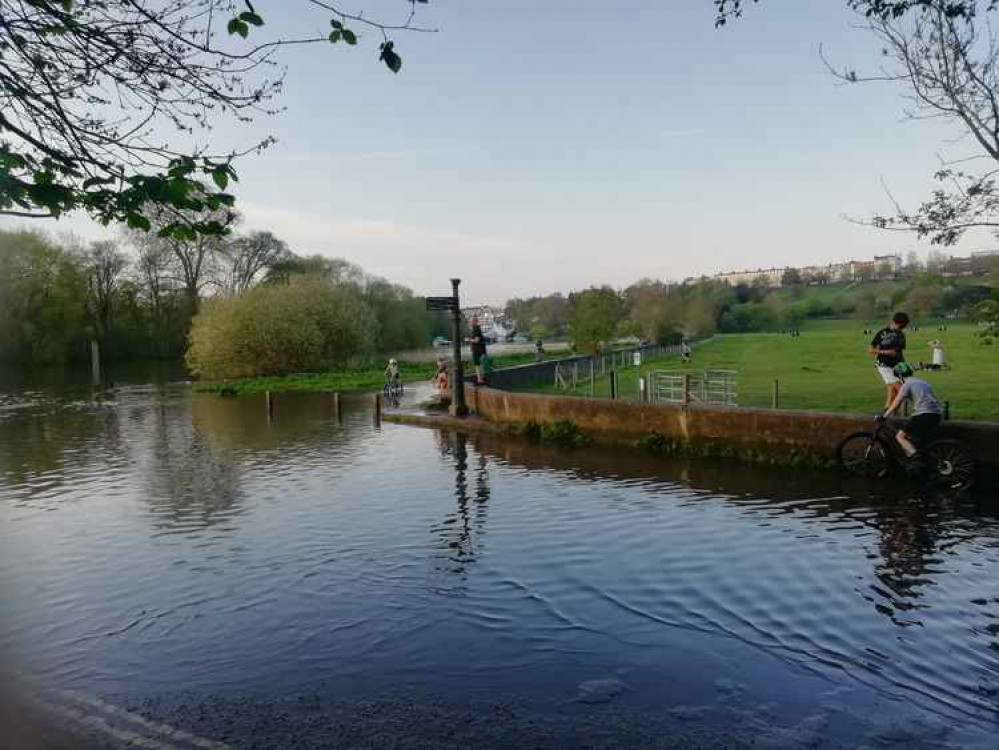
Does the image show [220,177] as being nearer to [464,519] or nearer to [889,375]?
[464,519]

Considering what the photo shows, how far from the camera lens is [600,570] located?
24.7ft

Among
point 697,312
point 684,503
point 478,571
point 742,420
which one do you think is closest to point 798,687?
point 478,571

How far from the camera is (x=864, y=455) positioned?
11.5 m

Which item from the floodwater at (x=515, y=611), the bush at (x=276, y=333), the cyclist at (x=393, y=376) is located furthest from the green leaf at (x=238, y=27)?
the bush at (x=276, y=333)

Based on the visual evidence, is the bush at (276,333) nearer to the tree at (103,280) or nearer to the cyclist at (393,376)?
the tree at (103,280)

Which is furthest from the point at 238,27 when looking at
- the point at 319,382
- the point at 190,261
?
the point at 190,261

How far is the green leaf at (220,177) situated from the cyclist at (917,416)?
934cm

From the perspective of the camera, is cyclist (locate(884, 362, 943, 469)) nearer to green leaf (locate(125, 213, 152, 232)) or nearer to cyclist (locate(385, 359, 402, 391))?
green leaf (locate(125, 213, 152, 232))

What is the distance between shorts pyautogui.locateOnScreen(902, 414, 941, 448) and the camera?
411 inches

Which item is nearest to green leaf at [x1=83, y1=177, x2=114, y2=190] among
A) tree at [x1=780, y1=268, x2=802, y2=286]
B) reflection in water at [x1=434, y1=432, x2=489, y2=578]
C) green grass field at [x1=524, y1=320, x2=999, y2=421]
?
reflection in water at [x1=434, y1=432, x2=489, y2=578]

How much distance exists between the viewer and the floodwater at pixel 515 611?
4.76 metres

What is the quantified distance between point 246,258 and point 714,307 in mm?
62143

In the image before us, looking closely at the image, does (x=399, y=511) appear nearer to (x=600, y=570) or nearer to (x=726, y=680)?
(x=600, y=570)

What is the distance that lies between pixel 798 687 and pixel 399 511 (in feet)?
20.7
